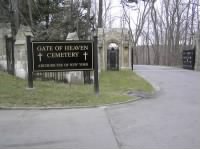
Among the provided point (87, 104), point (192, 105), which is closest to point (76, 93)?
point (87, 104)

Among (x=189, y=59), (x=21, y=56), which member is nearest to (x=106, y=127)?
(x=21, y=56)

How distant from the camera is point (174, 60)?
4691 cm

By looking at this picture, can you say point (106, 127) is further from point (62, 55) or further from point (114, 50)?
point (114, 50)

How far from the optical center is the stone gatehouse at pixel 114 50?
1023 inches

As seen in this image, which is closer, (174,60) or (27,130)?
(27,130)

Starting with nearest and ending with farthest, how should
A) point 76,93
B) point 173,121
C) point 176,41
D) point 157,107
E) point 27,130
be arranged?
1. point 27,130
2. point 173,121
3. point 157,107
4. point 76,93
5. point 176,41

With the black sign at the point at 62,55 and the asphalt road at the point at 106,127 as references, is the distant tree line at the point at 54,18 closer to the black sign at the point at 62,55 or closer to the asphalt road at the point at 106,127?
the black sign at the point at 62,55

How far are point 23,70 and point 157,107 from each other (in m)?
7.92

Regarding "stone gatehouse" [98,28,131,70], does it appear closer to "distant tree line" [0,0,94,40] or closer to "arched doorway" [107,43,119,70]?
"arched doorway" [107,43,119,70]

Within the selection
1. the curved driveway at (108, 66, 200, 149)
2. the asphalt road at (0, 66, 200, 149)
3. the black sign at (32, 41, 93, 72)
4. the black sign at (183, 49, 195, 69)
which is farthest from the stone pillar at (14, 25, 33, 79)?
the black sign at (183, 49, 195, 69)

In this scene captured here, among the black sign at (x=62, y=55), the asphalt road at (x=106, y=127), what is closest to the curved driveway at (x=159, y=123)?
the asphalt road at (x=106, y=127)

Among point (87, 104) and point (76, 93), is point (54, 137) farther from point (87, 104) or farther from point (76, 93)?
point (76, 93)

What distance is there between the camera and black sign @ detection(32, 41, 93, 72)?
1049 cm

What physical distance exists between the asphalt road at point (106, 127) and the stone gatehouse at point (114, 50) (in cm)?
1686
